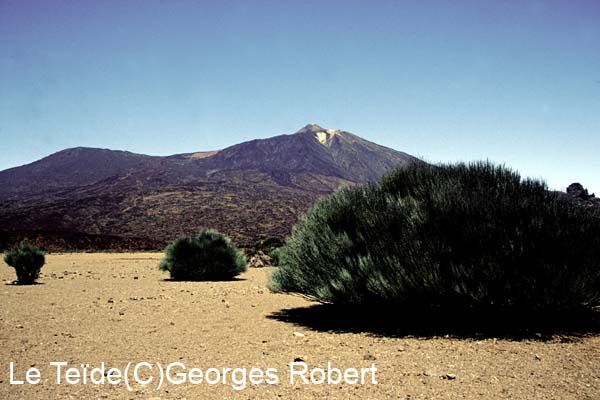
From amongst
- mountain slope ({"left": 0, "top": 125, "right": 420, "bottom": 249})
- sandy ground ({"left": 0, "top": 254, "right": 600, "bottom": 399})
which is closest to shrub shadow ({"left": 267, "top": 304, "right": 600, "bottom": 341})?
sandy ground ({"left": 0, "top": 254, "right": 600, "bottom": 399})

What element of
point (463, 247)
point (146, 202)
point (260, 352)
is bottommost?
point (260, 352)

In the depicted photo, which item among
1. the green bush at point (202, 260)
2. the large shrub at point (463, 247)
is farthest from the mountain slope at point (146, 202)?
the green bush at point (202, 260)

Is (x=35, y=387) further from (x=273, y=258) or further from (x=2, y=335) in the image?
(x=273, y=258)

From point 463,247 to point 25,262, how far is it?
1274cm

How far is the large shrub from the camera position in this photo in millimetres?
6906

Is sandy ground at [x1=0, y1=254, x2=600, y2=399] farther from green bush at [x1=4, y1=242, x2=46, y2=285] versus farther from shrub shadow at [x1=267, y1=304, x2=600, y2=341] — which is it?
green bush at [x1=4, y1=242, x2=46, y2=285]

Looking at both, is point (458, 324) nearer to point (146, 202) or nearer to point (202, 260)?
point (202, 260)

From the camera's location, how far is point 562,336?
22.2 feet

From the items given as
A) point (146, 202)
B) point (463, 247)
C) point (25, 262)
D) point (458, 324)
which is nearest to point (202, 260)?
point (25, 262)

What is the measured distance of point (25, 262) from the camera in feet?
46.5

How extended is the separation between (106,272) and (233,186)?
205 ft

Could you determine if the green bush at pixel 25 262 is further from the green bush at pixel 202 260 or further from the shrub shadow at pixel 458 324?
the shrub shadow at pixel 458 324

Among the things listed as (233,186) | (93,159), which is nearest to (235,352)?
(233,186)

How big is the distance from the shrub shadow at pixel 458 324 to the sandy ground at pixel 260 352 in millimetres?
241
